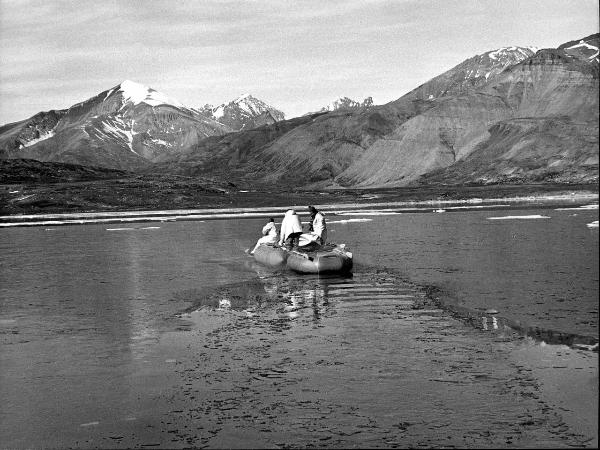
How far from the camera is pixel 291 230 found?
40312 mm

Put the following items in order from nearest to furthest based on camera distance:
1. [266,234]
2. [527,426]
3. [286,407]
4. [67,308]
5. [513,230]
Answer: [527,426] → [286,407] → [67,308] → [266,234] → [513,230]

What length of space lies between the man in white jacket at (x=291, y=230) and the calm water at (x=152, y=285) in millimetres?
2419

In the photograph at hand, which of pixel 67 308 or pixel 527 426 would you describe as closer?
pixel 527 426

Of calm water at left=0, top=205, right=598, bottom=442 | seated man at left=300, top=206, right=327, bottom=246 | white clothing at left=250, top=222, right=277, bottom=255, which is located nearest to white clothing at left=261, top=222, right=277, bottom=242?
white clothing at left=250, top=222, right=277, bottom=255

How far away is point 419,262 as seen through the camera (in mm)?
42438

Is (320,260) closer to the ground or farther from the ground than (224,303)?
farther from the ground

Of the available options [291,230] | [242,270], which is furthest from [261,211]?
[291,230]

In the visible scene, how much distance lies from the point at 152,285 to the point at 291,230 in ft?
26.2

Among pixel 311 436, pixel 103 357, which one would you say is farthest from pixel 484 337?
pixel 103 357

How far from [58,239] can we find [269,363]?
6183 centimetres

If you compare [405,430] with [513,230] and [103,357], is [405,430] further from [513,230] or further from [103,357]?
[513,230]

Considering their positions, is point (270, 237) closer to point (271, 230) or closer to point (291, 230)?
point (271, 230)

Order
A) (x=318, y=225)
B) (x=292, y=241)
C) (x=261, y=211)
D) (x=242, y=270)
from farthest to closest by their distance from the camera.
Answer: (x=261, y=211), (x=242, y=270), (x=292, y=241), (x=318, y=225)

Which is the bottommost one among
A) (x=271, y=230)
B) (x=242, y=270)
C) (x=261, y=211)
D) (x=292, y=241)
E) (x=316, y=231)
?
(x=261, y=211)
